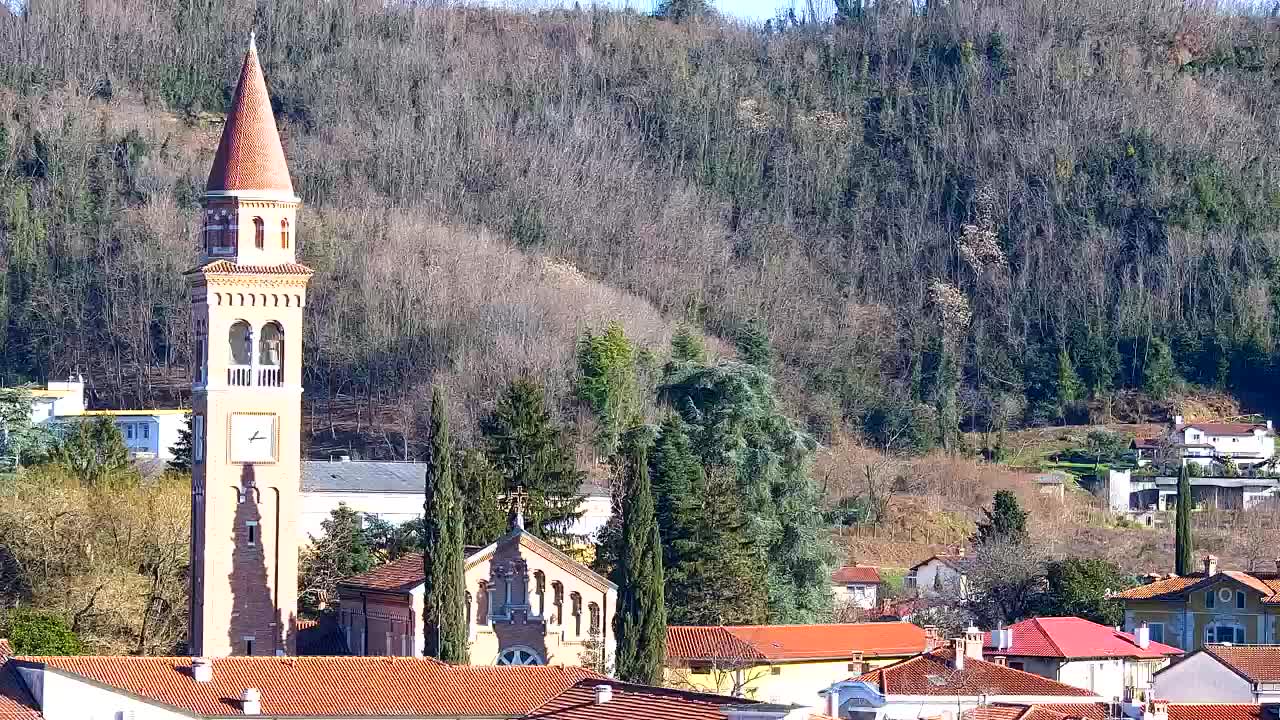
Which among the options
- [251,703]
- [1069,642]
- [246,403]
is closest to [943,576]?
[1069,642]

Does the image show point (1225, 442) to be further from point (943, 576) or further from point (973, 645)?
point (973, 645)

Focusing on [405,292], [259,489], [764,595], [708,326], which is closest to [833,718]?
[259,489]

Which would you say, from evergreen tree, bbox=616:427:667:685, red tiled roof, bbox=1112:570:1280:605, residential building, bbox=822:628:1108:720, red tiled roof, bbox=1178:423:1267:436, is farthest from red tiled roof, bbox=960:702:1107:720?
red tiled roof, bbox=1178:423:1267:436

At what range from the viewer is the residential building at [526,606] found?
50.1m

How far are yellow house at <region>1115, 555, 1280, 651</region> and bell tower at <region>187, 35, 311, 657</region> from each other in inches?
744

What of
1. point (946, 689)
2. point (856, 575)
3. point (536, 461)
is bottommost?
point (856, 575)

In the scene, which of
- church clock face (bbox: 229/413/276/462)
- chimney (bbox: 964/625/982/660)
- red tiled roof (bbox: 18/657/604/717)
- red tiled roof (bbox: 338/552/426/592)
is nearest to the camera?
red tiled roof (bbox: 18/657/604/717)

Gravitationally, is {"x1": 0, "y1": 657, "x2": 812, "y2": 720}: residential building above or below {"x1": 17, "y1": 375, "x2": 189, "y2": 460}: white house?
below

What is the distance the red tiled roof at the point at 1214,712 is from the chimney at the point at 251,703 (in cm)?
1224

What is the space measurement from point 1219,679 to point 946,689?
5.47 m

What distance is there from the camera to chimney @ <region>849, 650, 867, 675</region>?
52438 mm

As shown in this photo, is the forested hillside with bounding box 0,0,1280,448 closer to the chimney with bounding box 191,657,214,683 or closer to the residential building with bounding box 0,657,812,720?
the residential building with bounding box 0,657,812,720

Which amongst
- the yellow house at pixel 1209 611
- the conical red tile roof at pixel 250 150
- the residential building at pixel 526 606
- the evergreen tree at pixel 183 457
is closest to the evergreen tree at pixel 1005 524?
the yellow house at pixel 1209 611

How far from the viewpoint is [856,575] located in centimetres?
7262
